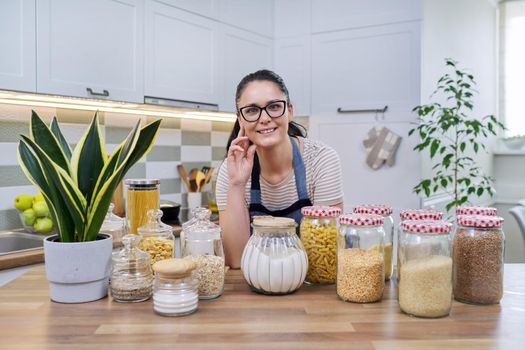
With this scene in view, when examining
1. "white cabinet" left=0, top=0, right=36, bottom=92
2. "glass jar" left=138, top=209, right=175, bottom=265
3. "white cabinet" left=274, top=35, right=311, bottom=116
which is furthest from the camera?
"white cabinet" left=274, top=35, right=311, bottom=116

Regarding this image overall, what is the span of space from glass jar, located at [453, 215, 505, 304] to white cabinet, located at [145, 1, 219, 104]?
193 centimetres

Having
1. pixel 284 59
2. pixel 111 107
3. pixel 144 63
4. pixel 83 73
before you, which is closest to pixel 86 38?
pixel 83 73

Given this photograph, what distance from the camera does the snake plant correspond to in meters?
1.09

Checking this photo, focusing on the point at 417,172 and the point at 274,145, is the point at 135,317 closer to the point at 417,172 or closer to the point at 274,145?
the point at 274,145

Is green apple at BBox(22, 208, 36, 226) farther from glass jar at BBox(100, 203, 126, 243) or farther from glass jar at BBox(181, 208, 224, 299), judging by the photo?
glass jar at BBox(181, 208, 224, 299)

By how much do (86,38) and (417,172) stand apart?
2011 millimetres

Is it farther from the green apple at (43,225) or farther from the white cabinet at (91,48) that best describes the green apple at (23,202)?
the white cabinet at (91,48)

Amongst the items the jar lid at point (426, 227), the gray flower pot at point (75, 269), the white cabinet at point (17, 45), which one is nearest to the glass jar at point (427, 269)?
the jar lid at point (426, 227)

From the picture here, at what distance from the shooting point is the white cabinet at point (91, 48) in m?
2.16

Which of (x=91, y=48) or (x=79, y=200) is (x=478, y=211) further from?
(x=91, y=48)

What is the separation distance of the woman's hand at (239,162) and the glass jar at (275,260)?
38 centimetres

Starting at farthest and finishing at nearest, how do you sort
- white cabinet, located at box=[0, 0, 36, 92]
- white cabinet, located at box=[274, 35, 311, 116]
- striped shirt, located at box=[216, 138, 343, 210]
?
white cabinet, located at box=[274, 35, 311, 116], white cabinet, located at box=[0, 0, 36, 92], striped shirt, located at box=[216, 138, 343, 210]

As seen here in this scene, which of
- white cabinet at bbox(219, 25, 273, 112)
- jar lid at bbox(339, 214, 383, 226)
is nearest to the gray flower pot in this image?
jar lid at bbox(339, 214, 383, 226)

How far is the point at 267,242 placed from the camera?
3.74 feet
